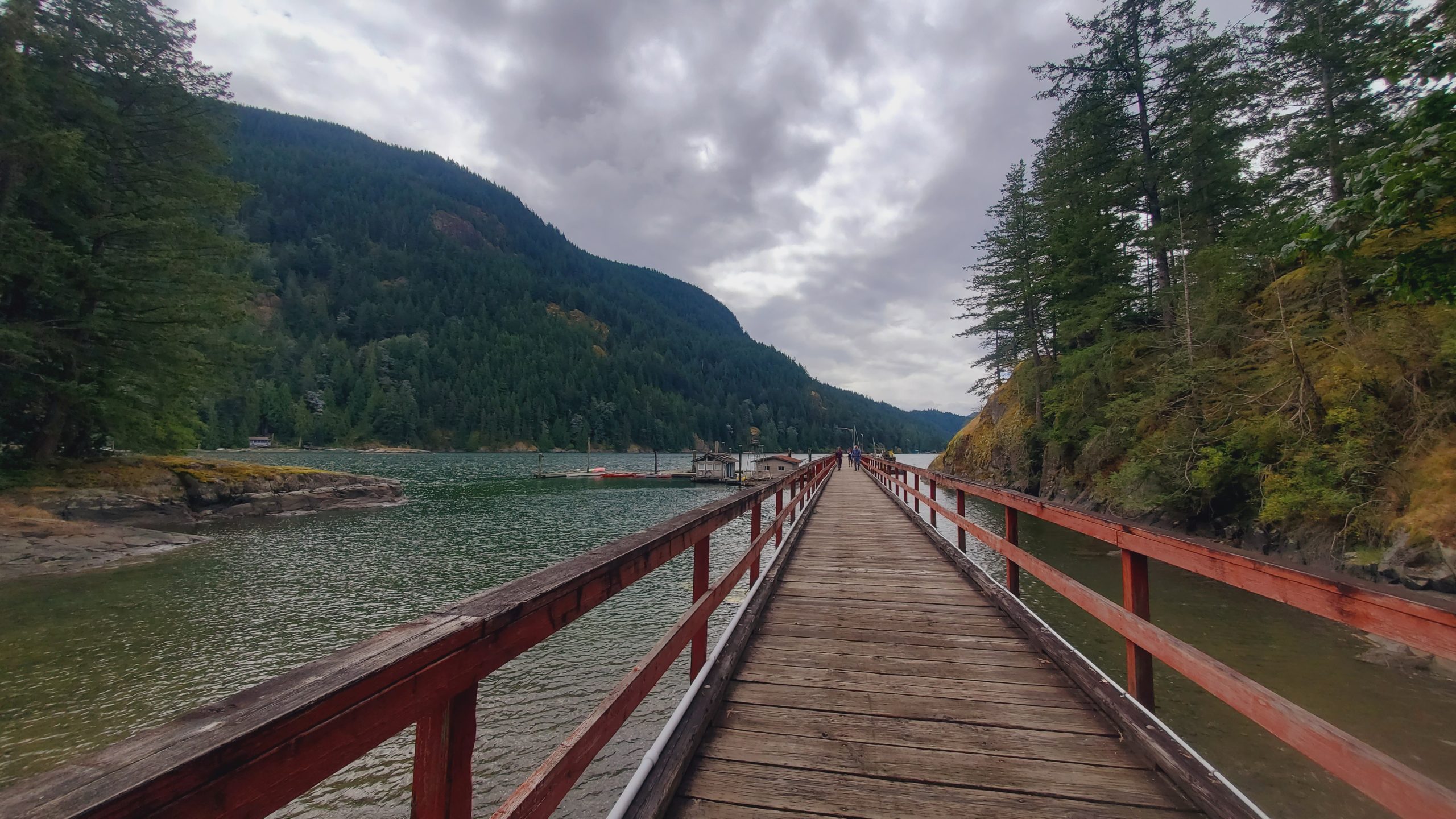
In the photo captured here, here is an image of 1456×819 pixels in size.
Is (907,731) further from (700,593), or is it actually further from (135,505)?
(135,505)

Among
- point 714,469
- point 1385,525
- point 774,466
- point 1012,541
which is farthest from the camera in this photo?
point 714,469

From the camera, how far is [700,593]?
3.47 m

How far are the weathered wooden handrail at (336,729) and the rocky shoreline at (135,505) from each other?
19425mm

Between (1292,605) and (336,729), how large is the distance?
9.41 ft

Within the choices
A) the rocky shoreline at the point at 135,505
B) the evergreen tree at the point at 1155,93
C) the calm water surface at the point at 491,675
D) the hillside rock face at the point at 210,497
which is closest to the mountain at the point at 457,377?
the hillside rock face at the point at 210,497

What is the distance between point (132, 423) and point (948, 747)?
2644cm

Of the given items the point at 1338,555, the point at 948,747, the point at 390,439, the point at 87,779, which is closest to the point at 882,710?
the point at 948,747

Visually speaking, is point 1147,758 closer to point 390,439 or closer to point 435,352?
point 390,439

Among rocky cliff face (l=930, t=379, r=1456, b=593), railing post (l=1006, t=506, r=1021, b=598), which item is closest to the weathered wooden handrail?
railing post (l=1006, t=506, r=1021, b=598)

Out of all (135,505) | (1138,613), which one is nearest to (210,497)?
(135,505)

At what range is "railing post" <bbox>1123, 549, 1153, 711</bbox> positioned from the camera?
306 cm

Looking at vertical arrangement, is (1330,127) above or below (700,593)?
above

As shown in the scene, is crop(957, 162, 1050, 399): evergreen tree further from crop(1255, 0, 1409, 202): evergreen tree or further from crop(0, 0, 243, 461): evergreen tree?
crop(0, 0, 243, 461): evergreen tree

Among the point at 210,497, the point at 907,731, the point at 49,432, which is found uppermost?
the point at 49,432
